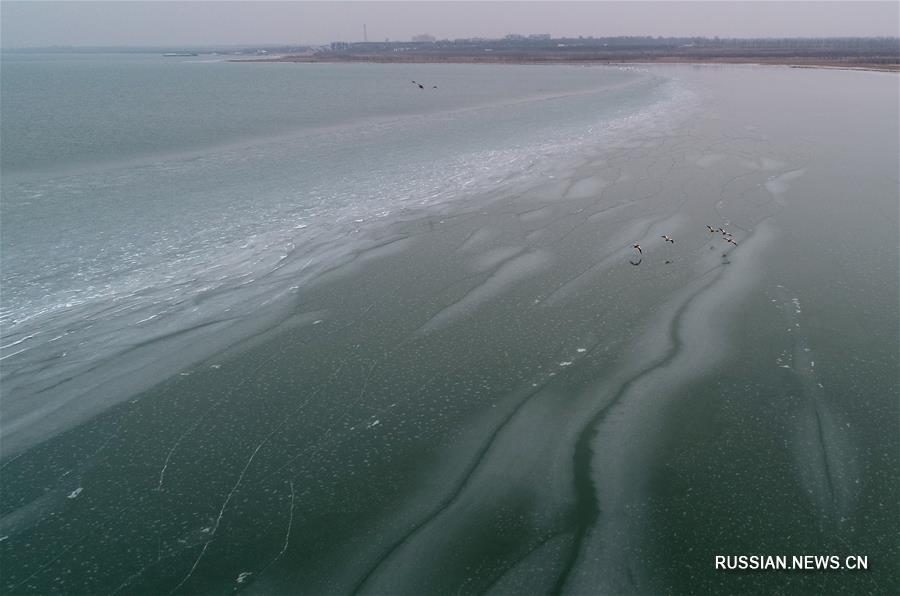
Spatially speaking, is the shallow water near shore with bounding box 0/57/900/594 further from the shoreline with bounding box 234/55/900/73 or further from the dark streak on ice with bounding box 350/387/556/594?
the shoreline with bounding box 234/55/900/73

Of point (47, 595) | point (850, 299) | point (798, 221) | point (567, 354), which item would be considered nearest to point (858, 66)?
point (798, 221)

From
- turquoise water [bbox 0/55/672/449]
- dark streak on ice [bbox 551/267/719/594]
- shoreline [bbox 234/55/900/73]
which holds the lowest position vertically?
shoreline [bbox 234/55/900/73]

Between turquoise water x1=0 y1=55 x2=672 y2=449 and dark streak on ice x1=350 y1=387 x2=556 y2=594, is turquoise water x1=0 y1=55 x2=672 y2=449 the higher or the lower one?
the lower one

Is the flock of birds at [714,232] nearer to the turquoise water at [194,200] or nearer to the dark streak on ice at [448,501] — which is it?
the turquoise water at [194,200]

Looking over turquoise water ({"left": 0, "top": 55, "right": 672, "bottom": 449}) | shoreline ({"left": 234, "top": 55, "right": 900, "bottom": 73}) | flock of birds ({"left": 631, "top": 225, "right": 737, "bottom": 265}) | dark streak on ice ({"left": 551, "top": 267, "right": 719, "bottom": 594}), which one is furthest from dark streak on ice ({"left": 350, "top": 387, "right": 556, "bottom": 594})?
shoreline ({"left": 234, "top": 55, "right": 900, "bottom": 73})

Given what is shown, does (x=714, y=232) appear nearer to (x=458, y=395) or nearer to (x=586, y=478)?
(x=458, y=395)

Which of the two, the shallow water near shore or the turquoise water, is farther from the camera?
the turquoise water

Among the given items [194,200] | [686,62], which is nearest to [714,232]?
[194,200]

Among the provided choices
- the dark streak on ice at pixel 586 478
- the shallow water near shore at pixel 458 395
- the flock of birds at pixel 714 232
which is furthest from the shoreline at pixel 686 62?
the dark streak on ice at pixel 586 478

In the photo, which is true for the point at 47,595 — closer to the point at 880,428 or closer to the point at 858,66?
the point at 880,428
